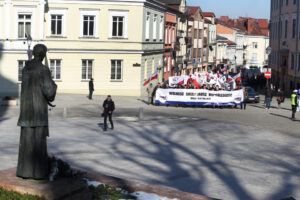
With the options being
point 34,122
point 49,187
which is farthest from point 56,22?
point 49,187

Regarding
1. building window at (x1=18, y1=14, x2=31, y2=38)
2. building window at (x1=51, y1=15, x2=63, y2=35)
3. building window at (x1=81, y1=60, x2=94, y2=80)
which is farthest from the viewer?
building window at (x1=81, y1=60, x2=94, y2=80)

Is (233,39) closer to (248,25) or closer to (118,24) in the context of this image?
(248,25)

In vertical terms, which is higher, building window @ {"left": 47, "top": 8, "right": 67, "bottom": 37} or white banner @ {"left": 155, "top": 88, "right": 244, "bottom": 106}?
building window @ {"left": 47, "top": 8, "right": 67, "bottom": 37}

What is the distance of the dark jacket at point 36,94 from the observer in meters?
9.37

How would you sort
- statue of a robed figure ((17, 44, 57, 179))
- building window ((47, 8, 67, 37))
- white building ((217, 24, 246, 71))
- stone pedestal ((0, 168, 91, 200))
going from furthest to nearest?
white building ((217, 24, 246, 71)) < building window ((47, 8, 67, 37)) < statue of a robed figure ((17, 44, 57, 179)) < stone pedestal ((0, 168, 91, 200))

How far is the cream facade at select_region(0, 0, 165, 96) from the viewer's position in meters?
40.1

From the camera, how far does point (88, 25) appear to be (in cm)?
4084

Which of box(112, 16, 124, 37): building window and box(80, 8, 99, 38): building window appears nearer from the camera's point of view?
box(80, 8, 99, 38): building window

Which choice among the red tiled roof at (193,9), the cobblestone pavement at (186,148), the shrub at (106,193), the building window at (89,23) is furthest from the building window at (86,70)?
the red tiled roof at (193,9)

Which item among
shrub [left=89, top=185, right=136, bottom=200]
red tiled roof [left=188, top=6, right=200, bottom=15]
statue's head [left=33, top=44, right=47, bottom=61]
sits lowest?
shrub [left=89, top=185, right=136, bottom=200]

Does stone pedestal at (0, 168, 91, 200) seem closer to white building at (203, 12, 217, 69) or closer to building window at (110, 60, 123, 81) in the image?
building window at (110, 60, 123, 81)

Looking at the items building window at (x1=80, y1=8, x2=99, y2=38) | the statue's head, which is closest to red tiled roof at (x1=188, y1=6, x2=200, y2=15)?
building window at (x1=80, y1=8, x2=99, y2=38)

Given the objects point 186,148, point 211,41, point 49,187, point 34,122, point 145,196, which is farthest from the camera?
point 211,41

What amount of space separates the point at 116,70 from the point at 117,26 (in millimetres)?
3528
